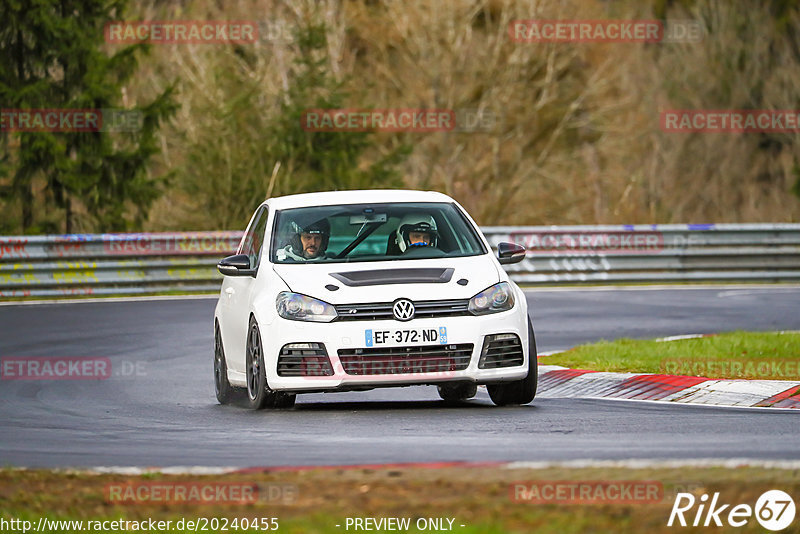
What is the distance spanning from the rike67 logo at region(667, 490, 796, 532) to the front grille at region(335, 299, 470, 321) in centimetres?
422

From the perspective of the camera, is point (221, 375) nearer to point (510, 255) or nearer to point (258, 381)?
point (258, 381)

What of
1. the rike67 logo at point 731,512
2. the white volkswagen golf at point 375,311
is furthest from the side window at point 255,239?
the rike67 logo at point 731,512

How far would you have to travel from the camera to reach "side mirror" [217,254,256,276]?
11.6m

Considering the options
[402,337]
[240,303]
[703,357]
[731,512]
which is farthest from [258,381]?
[731,512]

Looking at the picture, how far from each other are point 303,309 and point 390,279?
0.63 m

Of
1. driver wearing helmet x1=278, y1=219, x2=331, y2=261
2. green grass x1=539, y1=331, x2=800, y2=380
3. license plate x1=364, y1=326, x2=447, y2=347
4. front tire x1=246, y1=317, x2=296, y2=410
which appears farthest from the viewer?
green grass x1=539, y1=331, x2=800, y2=380

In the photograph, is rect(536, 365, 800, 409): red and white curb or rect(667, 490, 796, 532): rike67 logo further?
rect(536, 365, 800, 409): red and white curb

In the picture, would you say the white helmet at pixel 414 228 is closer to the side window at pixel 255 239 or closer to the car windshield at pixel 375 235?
the car windshield at pixel 375 235

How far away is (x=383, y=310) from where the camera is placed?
10539 millimetres

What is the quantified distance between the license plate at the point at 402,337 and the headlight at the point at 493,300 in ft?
1.16

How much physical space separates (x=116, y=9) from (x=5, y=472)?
2639cm

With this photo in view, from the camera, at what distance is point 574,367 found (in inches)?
531

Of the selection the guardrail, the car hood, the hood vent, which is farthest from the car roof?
the guardrail

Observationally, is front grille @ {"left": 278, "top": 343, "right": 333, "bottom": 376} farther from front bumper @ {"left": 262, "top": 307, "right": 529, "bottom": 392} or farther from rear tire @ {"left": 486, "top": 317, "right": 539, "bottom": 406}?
rear tire @ {"left": 486, "top": 317, "right": 539, "bottom": 406}
